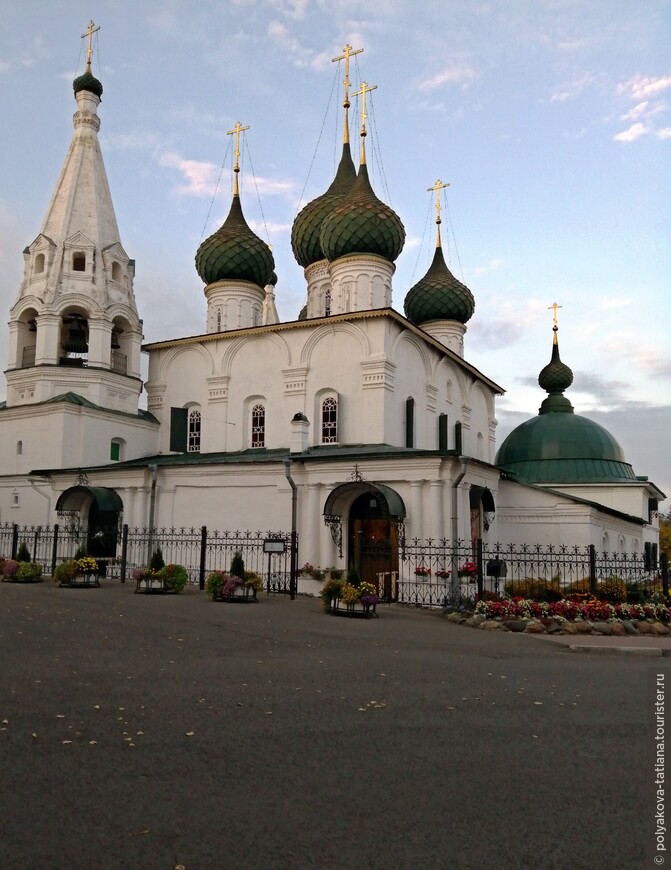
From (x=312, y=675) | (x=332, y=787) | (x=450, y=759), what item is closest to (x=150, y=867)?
(x=332, y=787)

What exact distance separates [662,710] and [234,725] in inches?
150

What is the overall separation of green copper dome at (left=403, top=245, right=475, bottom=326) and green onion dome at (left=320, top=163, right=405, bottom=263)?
5.38m

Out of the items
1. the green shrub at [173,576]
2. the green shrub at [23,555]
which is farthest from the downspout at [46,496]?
the green shrub at [173,576]

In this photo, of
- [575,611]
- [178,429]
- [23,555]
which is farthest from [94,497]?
[575,611]

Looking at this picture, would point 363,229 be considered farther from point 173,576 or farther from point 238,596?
point 238,596

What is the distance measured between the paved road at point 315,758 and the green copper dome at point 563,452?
970 inches

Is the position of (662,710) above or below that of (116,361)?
below

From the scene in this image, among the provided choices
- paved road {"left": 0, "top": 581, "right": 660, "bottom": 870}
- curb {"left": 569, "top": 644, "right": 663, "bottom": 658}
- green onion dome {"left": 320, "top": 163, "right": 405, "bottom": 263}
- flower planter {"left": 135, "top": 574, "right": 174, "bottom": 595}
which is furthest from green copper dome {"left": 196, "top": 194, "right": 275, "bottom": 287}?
curb {"left": 569, "top": 644, "right": 663, "bottom": 658}

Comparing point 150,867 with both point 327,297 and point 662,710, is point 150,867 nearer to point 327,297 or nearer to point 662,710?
point 662,710

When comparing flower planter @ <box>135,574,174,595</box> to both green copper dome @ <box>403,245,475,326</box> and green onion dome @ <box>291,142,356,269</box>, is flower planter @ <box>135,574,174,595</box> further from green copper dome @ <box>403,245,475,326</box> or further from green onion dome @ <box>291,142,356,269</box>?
green copper dome @ <box>403,245,475,326</box>

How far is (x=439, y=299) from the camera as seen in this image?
30859 millimetres

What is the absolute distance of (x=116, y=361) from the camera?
2675cm

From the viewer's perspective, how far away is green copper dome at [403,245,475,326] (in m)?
30.9

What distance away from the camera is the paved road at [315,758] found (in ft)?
12.5
